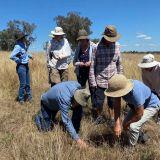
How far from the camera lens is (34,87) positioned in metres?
12.5

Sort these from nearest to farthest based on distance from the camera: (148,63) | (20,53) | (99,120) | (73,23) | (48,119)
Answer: (148,63) → (48,119) → (99,120) → (20,53) → (73,23)

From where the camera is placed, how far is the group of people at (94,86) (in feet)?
19.9

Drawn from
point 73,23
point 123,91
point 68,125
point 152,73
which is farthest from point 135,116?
point 73,23

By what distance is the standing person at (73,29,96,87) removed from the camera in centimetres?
823

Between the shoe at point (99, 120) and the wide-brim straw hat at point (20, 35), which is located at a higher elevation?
the wide-brim straw hat at point (20, 35)

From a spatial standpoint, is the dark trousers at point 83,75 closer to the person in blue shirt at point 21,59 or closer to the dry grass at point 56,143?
the dry grass at point 56,143

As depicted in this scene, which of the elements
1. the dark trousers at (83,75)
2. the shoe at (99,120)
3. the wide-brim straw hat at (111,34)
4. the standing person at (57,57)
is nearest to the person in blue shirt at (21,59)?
the standing person at (57,57)

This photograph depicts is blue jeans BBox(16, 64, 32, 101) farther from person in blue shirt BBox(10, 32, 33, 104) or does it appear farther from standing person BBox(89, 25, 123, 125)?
standing person BBox(89, 25, 123, 125)

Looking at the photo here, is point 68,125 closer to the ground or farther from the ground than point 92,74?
closer to the ground

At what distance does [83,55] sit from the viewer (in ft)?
27.6

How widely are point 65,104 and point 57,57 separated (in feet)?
9.54

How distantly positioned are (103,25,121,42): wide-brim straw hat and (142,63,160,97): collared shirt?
0.77m

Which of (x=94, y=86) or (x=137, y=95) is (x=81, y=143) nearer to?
(x=137, y=95)

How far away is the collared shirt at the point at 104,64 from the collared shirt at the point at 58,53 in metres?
1.33
